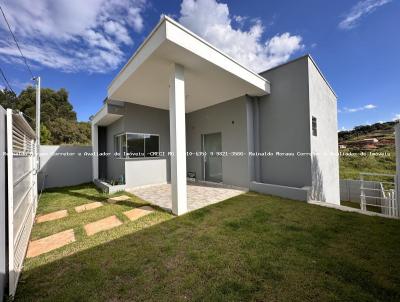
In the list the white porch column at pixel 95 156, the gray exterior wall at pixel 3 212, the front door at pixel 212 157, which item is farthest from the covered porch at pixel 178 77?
the white porch column at pixel 95 156

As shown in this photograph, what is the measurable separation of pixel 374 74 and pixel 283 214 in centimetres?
960

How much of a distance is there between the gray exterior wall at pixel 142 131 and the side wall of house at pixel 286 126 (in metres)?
4.14

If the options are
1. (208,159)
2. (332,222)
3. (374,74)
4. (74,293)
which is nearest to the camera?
(74,293)

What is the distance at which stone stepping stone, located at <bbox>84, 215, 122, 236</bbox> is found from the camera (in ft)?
10.7

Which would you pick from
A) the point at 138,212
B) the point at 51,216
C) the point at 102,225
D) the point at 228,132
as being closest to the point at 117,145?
the point at 51,216

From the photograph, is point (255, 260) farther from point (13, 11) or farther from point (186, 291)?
point (13, 11)

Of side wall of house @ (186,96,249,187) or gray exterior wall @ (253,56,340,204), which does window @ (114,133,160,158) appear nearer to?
side wall of house @ (186,96,249,187)

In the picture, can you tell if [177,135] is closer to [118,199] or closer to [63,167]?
[118,199]

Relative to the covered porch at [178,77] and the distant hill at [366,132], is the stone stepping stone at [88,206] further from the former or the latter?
the distant hill at [366,132]

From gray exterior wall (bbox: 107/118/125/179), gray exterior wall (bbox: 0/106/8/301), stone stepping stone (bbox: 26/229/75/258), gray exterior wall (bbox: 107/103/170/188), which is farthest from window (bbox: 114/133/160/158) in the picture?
gray exterior wall (bbox: 0/106/8/301)

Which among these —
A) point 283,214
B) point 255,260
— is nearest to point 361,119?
point 283,214

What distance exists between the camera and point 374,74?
324 inches

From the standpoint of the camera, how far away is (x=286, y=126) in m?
5.58

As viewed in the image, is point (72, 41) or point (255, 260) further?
point (72, 41)
